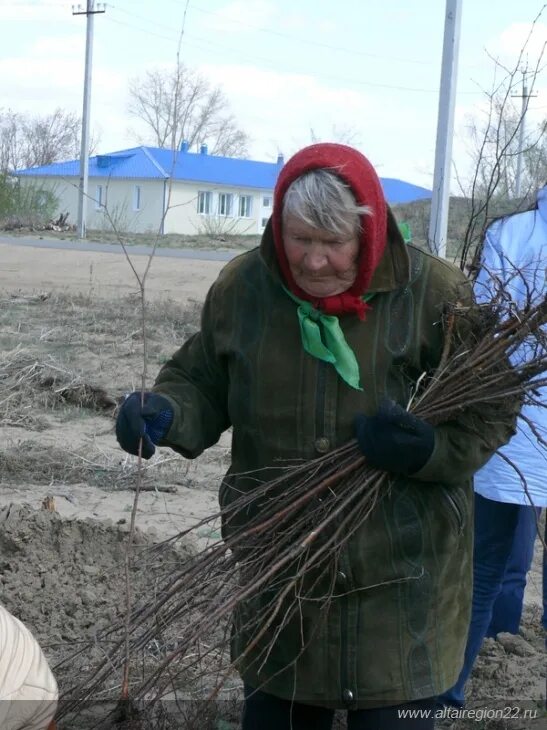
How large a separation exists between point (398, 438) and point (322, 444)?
8.2 inches

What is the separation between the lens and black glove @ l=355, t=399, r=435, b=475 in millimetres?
2094

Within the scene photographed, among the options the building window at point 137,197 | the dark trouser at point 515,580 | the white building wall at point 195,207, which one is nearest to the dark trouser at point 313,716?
the dark trouser at point 515,580

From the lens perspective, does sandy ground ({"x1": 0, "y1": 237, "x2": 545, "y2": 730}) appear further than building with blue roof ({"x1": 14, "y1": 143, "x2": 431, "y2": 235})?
No

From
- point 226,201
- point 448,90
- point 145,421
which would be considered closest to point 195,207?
point 226,201

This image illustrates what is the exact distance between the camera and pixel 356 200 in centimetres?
211

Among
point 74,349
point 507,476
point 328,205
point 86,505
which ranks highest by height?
point 328,205

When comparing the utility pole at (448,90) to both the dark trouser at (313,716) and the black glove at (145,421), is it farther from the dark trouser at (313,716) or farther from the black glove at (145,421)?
the dark trouser at (313,716)

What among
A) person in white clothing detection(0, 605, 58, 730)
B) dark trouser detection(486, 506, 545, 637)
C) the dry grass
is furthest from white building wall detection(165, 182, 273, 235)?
person in white clothing detection(0, 605, 58, 730)

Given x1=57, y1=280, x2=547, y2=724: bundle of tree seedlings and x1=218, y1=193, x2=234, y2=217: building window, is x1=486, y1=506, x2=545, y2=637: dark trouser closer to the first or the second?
x1=57, y1=280, x2=547, y2=724: bundle of tree seedlings

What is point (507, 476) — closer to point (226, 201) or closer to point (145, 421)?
point (145, 421)

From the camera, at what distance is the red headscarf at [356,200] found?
2.12m

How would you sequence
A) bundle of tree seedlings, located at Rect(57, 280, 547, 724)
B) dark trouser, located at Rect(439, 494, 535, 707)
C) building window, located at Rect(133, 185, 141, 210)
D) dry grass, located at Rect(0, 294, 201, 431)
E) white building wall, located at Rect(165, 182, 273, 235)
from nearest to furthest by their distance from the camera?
bundle of tree seedlings, located at Rect(57, 280, 547, 724), dark trouser, located at Rect(439, 494, 535, 707), dry grass, located at Rect(0, 294, 201, 431), white building wall, located at Rect(165, 182, 273, 235), building window, located at Rect(133, 185, 141, 210)

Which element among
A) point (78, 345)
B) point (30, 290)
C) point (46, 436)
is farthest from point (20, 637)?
point (30, 290)

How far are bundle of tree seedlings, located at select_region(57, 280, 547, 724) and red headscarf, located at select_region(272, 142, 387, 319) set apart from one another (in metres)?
0.21
